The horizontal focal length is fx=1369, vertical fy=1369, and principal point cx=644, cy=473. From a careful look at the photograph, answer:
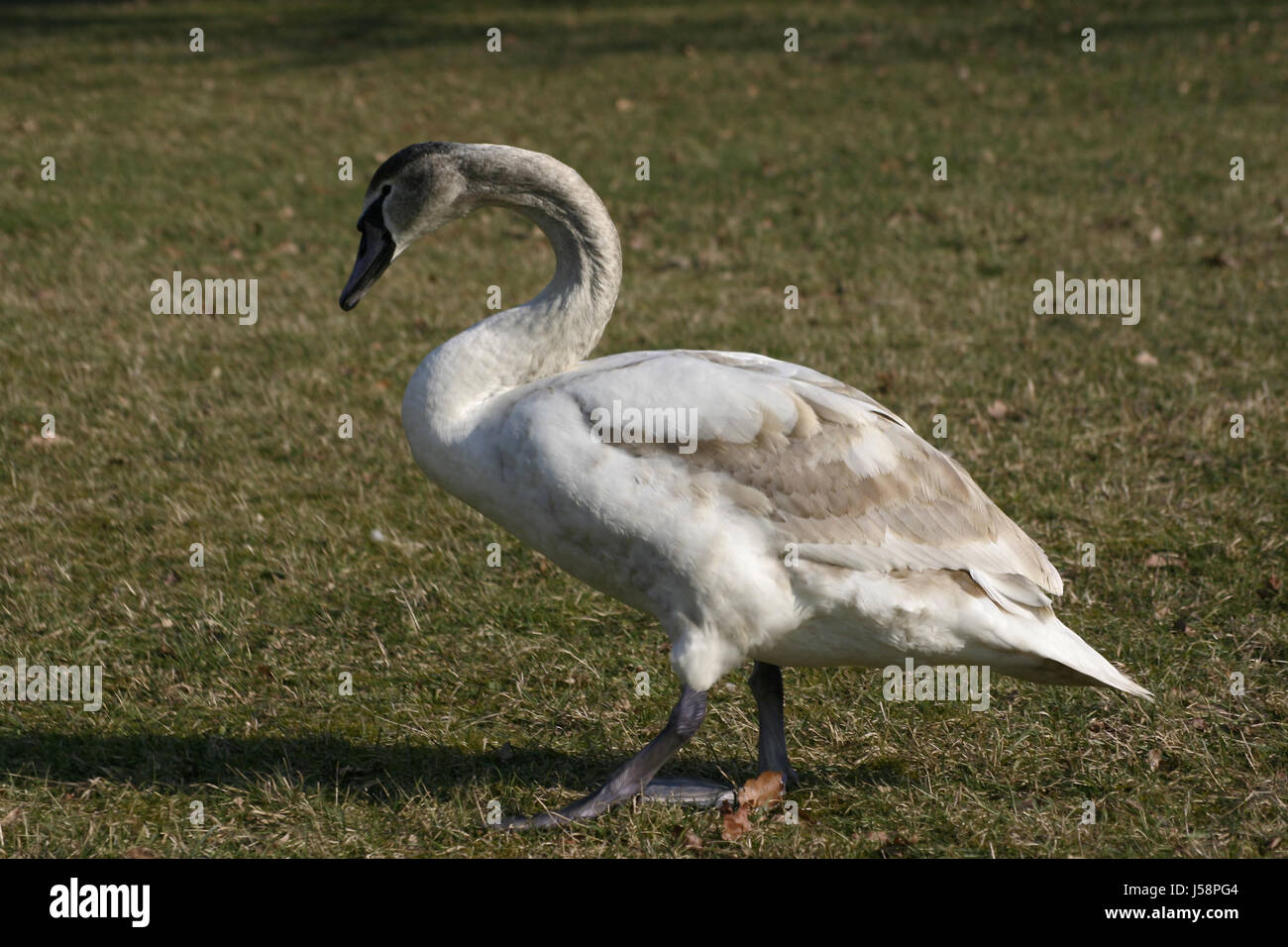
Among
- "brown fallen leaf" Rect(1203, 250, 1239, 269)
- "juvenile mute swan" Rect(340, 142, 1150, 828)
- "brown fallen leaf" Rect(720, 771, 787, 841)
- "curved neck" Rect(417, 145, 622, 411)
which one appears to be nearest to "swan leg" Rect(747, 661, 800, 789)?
"brown fallen leaf" Rect(720, 771, 787, 841)

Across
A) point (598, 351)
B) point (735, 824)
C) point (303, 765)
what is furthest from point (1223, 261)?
point (303, 765)

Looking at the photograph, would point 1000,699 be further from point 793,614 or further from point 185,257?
point 185,257

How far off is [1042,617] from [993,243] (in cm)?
802

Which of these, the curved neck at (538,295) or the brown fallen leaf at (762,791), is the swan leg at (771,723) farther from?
the curved neck at (538,295)

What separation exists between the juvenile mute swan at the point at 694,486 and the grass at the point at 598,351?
2.09 ft

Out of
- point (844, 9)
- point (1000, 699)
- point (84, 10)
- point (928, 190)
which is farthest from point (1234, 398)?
point (84, 10)

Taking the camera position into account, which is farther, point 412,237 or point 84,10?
point 84,10

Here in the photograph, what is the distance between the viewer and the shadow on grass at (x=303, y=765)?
4660mm

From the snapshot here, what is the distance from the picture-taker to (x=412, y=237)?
4484 millimetres

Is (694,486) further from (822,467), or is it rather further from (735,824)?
(735,824)

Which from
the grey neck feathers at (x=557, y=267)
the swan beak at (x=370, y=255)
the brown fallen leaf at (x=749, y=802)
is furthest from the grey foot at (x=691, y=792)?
the swan beak at (x=370, y=255)

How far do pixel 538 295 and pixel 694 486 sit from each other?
0.86 m

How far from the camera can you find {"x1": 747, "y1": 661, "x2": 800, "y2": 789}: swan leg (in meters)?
4.64
